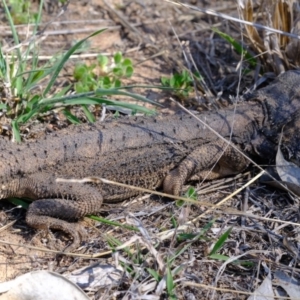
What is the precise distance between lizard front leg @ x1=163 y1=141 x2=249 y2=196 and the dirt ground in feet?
0.33

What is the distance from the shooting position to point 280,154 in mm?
4832

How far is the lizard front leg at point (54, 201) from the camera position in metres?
4.31

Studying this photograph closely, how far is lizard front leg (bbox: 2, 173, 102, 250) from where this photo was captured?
170 inches

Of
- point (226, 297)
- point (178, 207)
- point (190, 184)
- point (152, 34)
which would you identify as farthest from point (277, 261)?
point (152, 34)

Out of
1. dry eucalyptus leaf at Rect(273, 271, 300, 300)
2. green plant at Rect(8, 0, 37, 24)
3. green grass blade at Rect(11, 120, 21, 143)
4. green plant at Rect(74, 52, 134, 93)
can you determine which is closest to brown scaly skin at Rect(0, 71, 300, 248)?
green grass blade at Rect(11, 120, 21, 143)

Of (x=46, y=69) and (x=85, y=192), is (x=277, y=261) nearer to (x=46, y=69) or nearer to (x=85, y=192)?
(x=85, y=192)

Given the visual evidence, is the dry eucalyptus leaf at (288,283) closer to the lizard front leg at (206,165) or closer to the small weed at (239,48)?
the lizard front leg at (206,165)

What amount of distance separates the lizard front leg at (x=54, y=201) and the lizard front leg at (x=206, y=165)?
2.11 ft

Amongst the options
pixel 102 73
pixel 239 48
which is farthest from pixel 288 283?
pixel 102 73

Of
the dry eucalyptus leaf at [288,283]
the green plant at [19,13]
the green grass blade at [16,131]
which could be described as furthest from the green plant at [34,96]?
the dry eucalyptus leaf at [288,283]

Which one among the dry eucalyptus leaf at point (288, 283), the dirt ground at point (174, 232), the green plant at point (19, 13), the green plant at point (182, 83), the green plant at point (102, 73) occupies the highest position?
the green plant at point (19, 13)

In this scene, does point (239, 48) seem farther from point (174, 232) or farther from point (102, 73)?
point (174, 232)

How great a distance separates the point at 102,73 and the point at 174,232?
8.05 feet

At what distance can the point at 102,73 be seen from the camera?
5934mm
